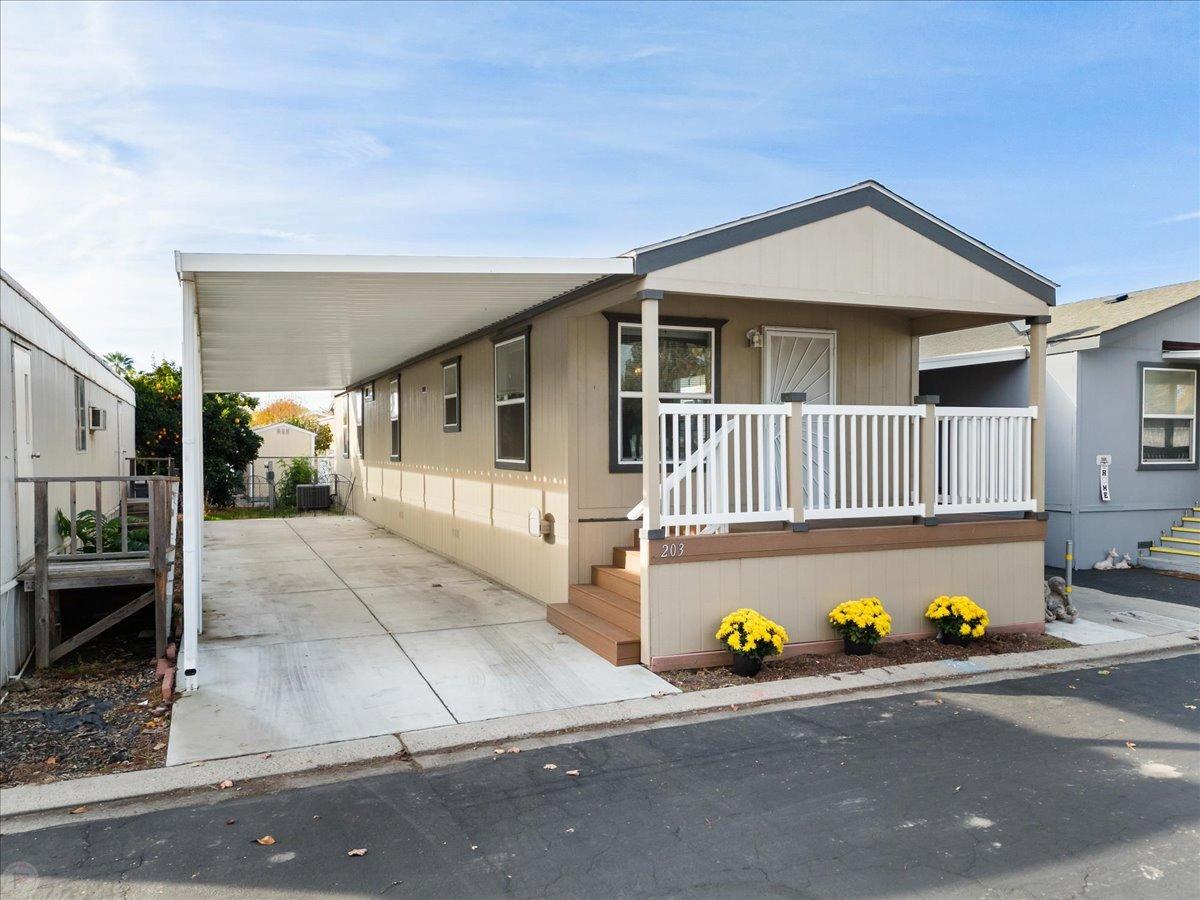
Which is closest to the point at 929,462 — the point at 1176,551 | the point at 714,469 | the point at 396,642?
the point at 714,469

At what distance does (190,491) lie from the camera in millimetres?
5617

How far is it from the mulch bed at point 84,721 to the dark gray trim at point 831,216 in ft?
13.7

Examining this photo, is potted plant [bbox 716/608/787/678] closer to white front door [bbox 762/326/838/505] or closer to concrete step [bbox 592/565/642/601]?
concrete step [bbox 592/565/642/601]

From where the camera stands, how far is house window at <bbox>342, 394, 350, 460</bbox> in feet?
62.7

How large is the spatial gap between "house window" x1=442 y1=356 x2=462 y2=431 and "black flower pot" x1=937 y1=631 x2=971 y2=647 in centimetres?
607

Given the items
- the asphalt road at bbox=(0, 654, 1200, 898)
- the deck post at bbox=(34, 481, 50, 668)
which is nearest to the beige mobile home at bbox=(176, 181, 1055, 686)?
the deck post at bbox=(34, 481, 50, 668)

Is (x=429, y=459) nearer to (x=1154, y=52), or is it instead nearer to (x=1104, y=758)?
(x=1104, y=758)

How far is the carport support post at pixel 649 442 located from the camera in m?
5.61

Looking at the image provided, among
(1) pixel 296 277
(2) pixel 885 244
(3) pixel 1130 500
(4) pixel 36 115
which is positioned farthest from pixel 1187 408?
(4) pixel 36 115

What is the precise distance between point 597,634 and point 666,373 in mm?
2417

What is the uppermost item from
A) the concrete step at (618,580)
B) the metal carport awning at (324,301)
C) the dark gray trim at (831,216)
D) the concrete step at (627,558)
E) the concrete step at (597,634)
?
the dark gray trim at (831,216)

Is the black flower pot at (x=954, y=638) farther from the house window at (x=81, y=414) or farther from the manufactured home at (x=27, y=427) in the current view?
the house window at (x=81, y=414)

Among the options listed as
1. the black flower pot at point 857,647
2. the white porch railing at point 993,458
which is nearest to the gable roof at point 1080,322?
the white porch railing at point 993,458

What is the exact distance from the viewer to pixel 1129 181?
1362cm
